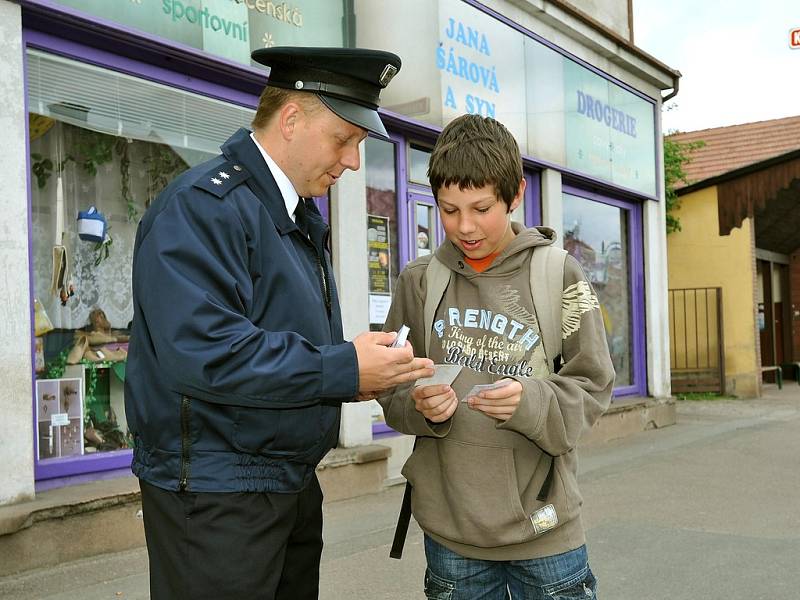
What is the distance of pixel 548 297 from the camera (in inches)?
88.0

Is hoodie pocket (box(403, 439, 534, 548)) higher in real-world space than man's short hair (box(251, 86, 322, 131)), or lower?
lower

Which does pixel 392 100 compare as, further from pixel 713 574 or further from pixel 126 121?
pixel 713 574

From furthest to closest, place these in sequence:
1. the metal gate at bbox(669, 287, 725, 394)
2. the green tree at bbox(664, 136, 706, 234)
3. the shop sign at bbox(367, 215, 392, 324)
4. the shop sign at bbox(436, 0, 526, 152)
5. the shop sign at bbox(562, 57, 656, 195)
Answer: the green tree at bbox(664, 136, 706, 234), the metal gate at bbox(669, 287, 725, 394), the shop sign at bbox(562, 57, 656, 195), the shop sign at bbox(436, 0, 526, 152), the shop sign at bbox(367, 215, 392, 324)

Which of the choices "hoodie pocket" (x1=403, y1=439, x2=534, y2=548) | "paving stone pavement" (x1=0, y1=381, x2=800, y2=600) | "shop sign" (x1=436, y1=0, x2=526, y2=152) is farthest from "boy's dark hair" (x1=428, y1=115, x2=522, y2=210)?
"shop sign" (x1=436, y1=0, x2=526, y2=152)

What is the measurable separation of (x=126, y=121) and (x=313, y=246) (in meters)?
3.77

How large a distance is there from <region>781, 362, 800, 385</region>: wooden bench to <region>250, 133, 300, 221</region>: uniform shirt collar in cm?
1895

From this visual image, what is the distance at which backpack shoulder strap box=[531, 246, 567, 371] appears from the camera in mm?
2232

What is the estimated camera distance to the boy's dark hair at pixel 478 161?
223 cm

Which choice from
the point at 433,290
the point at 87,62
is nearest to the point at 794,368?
the point at 87,62

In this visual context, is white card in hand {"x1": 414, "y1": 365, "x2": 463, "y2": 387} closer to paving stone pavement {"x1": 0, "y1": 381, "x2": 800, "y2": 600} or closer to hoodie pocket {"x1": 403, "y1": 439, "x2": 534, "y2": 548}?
hoodie pocket {"x1": 403, "y1": 439, "x2": 534, "y2": 548}

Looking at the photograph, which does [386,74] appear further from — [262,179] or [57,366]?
[57,366]

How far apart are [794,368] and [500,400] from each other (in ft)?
63.2

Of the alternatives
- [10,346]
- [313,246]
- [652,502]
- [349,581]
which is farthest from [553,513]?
[652,502]

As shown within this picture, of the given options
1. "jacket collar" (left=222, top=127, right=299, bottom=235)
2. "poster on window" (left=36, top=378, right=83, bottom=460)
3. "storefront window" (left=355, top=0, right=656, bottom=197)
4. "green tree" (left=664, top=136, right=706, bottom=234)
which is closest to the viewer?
"jacket collar" (left=222, top=127, right=299, bottom=235)
